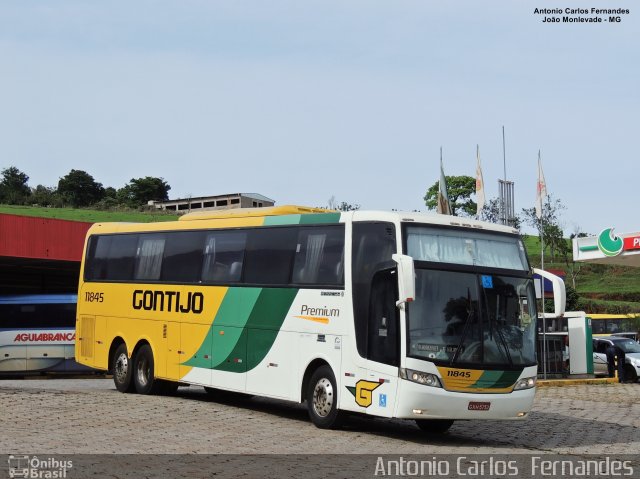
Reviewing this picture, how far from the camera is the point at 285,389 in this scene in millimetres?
17188

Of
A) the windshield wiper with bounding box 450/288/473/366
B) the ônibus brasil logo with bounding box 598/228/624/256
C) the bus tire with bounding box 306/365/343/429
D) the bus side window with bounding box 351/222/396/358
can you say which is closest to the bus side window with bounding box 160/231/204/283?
the bus tire with bounding box 306/365/343/429

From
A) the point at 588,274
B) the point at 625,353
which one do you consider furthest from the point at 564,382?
the point at 588,274

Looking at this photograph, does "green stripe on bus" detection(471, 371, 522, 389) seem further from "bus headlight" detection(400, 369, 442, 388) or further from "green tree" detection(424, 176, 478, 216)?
"green tree" detection(424, 176, 478, 216)

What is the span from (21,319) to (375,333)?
→ 22.9 metres

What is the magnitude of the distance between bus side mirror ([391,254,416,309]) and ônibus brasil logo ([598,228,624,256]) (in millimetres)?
26965

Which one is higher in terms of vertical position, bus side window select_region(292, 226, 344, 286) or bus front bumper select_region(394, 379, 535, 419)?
bus side window select_region(292, 226, 344, 286)

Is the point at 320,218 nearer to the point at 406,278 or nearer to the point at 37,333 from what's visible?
the point at 406,278

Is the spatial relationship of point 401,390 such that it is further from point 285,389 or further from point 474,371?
point 285,389

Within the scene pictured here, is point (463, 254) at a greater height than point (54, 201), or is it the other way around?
point (54, 201)

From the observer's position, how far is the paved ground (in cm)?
1170

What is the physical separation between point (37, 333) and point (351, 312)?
22.3m

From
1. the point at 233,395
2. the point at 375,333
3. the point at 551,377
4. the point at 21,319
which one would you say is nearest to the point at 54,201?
the point at 21,319

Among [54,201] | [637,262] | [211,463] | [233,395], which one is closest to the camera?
[211,463]

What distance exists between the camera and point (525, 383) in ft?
51.0
